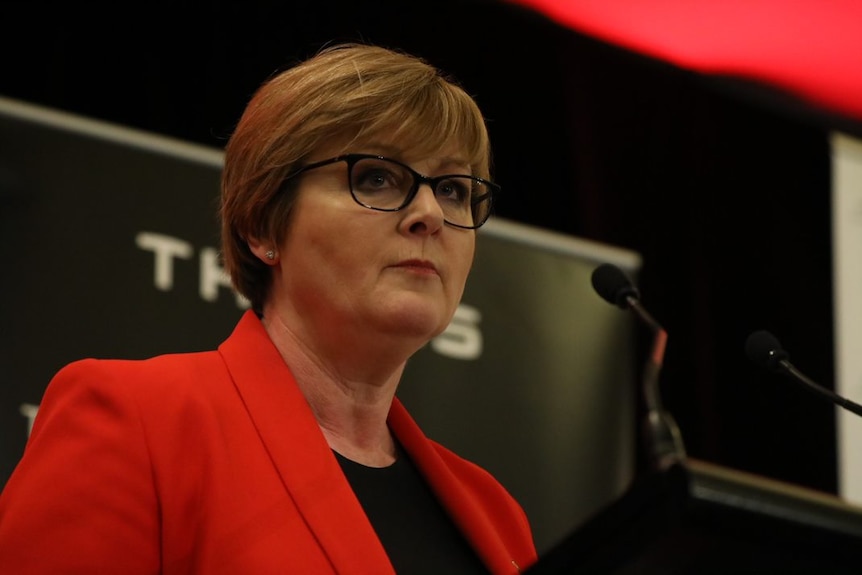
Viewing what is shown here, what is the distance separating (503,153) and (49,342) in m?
1.59

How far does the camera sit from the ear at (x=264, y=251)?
5.96ft

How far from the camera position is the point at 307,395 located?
1751 mm

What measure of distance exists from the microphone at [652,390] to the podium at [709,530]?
32mm

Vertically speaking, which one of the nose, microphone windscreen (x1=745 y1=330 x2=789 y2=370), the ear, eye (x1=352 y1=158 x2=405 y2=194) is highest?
eye (x1=352 y1=158 x2=405 y2=194)

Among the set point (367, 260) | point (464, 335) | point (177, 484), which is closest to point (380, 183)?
point (367, 260)

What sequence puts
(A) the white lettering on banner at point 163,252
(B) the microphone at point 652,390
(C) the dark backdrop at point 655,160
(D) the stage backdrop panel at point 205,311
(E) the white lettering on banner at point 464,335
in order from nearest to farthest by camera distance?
(B) the microphone at point 652,390, (D) the stage backdrop panel at point 205,311, (A) the white lettering on banner at point 163,252, (E) the white lettering on banner at point 464,335, (C) the dark backdrop at point 655,160

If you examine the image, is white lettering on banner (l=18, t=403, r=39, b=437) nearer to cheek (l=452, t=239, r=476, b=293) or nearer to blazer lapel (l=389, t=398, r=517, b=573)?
blazer lapel (l=389, t=398, r=517, b=573)

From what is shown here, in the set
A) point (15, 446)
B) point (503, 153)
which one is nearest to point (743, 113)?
point (503, 153)

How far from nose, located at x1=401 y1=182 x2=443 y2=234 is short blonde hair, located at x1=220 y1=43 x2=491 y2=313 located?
0.06 meters

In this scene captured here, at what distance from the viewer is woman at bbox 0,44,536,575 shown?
1.44 meters

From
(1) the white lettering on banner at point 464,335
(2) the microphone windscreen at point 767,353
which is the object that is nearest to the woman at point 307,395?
(2) the microphone windscreen at point 767,353

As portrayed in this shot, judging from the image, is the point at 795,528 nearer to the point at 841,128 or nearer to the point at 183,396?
the point at 183,396

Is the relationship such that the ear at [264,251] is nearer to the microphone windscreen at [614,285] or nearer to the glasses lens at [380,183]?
the glasses lens at [380,183]

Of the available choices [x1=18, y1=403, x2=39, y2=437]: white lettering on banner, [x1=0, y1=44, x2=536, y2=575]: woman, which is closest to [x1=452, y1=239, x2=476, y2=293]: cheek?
[x1=0, y1=44, x2=536, y2=575]: woman
